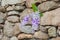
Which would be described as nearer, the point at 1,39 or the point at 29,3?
the point at 29,3

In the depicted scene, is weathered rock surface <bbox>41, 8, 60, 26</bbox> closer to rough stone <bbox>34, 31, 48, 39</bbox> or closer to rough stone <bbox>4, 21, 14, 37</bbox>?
rough stone <bbox>34, 31, 48, 39</bbox>

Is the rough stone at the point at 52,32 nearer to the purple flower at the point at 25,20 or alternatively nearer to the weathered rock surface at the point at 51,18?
the weathered rock surface at the point at 51,18

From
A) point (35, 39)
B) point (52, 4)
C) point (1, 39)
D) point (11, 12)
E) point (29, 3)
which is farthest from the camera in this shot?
point (1, 39)

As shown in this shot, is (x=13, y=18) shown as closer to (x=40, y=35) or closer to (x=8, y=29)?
(x=8, y=29)

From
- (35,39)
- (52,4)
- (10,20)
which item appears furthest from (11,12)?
(52,4)

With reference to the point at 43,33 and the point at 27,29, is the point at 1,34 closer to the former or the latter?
the point at 27,29

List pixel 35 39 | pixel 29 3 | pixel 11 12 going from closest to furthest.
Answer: pixel 35 39 → pixel 29 3 → pixel 11 12

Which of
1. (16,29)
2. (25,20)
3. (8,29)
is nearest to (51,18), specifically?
(25,20)
